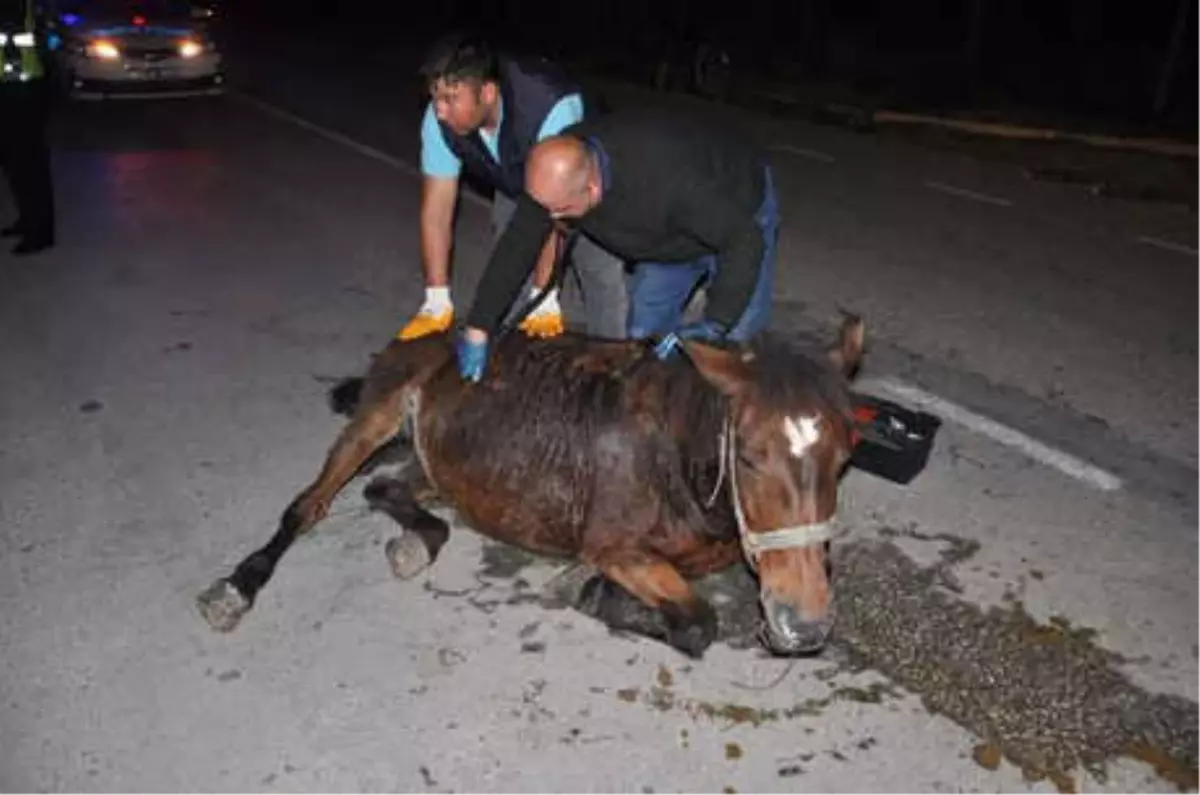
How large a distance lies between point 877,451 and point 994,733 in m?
1.62

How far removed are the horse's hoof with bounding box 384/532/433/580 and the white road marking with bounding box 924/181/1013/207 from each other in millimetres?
7736

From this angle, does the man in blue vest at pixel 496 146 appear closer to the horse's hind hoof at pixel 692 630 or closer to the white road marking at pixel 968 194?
the horse's hind hoof at pixel 692 630

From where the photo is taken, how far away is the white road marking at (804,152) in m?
12.5

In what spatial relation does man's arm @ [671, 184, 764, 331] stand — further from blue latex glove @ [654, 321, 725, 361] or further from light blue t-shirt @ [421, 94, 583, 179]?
light blue t-shirt @ [421, 94, 583, 179]

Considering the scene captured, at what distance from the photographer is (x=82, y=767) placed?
128 inches

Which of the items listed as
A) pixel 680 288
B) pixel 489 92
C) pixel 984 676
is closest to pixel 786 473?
pixel 984 676

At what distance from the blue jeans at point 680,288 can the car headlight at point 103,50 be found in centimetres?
1313

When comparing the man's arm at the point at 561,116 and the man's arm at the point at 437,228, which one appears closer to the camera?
the man's arm at the point at 561,116

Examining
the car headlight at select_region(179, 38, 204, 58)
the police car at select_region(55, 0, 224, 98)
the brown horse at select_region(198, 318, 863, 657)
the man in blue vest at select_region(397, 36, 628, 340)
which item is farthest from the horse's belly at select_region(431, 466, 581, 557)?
the car headlight at select_region(179, 38, 204, 58)

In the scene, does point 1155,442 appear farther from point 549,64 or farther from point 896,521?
point 549,64

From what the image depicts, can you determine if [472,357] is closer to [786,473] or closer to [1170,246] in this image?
[786,473]

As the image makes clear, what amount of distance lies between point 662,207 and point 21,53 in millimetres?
5981

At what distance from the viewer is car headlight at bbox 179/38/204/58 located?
52.0ft

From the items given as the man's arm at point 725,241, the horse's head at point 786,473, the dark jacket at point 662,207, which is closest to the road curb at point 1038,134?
the dark jacket at point 662,207
